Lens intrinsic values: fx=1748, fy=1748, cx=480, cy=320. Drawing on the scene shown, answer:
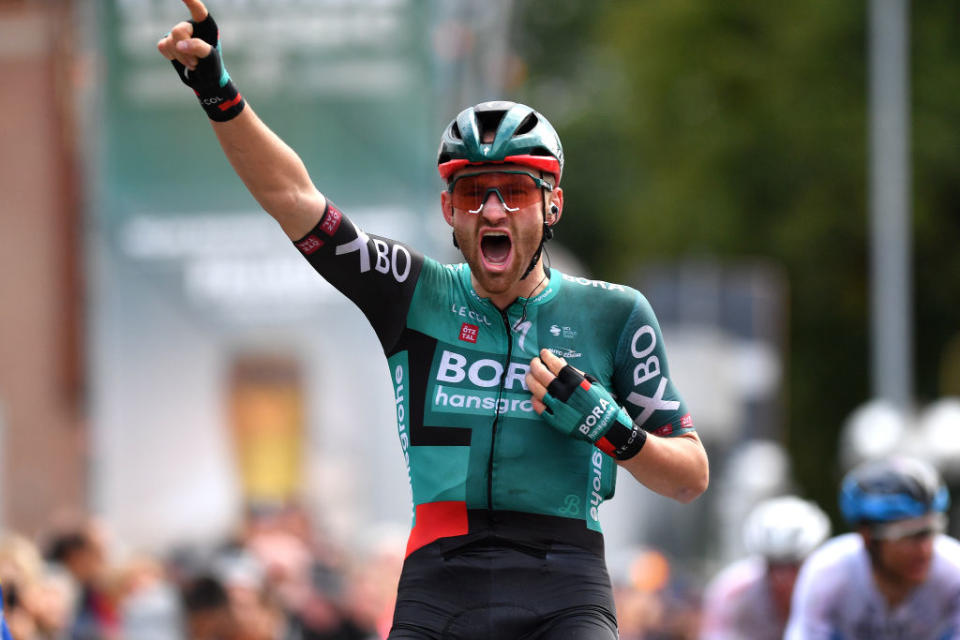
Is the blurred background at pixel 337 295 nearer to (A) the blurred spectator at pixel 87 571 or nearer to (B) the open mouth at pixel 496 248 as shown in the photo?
(A) the blurred spectator at pixel 87 571

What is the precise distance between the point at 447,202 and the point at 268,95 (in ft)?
29.9

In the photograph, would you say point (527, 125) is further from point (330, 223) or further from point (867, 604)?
point (867, 604)

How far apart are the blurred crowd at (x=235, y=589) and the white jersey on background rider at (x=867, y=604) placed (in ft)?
7.32

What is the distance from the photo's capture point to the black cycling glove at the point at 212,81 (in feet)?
14.6

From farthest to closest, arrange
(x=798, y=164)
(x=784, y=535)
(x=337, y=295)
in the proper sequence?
(x=798, y=164) < (x=337, y=295) < (x=784, y=535)

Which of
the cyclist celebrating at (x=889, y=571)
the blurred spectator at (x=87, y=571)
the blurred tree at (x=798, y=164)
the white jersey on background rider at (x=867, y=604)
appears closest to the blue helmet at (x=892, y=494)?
the cyclist celebrating at (x=889, y=571)

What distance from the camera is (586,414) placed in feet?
14.3

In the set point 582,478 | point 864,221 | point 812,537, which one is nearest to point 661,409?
point 582,478

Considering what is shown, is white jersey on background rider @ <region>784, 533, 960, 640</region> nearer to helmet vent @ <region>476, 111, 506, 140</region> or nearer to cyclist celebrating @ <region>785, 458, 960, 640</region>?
cyclist celebrating @ <region>785, 458, 960, 640</region>

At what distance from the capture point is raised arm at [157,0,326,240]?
446 cm

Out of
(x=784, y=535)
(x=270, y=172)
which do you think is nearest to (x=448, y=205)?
(x=270, y=172)

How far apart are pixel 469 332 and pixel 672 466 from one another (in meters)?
0.64

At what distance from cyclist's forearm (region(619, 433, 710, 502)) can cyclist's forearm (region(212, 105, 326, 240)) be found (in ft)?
3.45

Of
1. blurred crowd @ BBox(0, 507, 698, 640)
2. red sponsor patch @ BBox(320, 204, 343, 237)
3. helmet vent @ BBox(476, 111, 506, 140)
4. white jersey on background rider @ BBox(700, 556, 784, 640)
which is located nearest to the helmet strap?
helmet vent @ BBox(476, 111, 506, 140)
